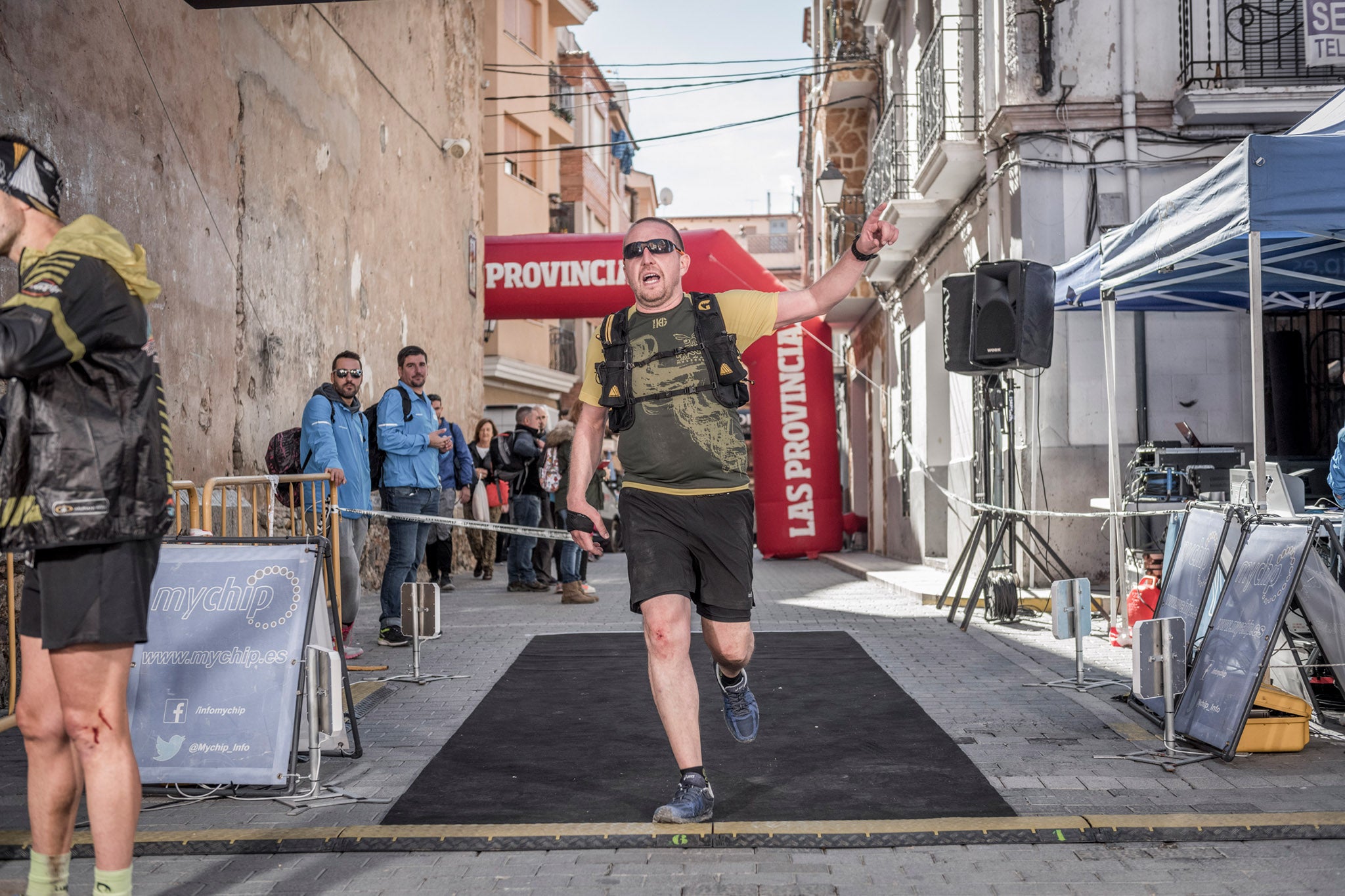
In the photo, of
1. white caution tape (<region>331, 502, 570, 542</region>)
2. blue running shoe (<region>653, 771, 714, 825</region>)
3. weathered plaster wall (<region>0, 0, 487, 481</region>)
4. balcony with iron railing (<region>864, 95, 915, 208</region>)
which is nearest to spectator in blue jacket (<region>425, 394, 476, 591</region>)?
weathered plaster wall (<region>0, 0, 487, 481</region>)

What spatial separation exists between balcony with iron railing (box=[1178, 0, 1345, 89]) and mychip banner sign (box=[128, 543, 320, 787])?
9.66 m

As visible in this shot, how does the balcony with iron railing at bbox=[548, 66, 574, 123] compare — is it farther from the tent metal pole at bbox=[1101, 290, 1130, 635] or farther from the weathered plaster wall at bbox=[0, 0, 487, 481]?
the tent metal pole at bbox=[1101, 290, 1130, 635]

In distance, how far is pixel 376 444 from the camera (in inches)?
366

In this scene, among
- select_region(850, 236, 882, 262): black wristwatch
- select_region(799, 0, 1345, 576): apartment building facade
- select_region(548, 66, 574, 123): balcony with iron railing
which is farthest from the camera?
select_region(548, 66, 574, 123): balcony with iron railing

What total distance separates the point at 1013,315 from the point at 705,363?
5.77m

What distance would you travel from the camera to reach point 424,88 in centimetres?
1745

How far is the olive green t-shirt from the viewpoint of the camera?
435cm

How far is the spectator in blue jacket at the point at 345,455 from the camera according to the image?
7707 mm

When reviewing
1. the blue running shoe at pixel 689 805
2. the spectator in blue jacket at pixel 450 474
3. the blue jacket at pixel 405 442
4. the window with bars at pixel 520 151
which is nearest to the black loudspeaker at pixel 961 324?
the blue jacket at pixel 405 442

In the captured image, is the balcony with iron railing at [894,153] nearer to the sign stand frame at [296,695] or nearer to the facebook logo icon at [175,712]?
the sign stand frame at [296,695]

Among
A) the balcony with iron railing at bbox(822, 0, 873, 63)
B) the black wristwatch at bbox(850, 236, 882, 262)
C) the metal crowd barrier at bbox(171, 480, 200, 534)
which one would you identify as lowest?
the metal crowd barrier at bbox(171, 480, 200, 534)

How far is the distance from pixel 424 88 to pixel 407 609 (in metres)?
12.0

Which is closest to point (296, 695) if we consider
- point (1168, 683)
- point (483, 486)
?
point (1168, 683)

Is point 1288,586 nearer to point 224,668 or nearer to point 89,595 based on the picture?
point 224,668
